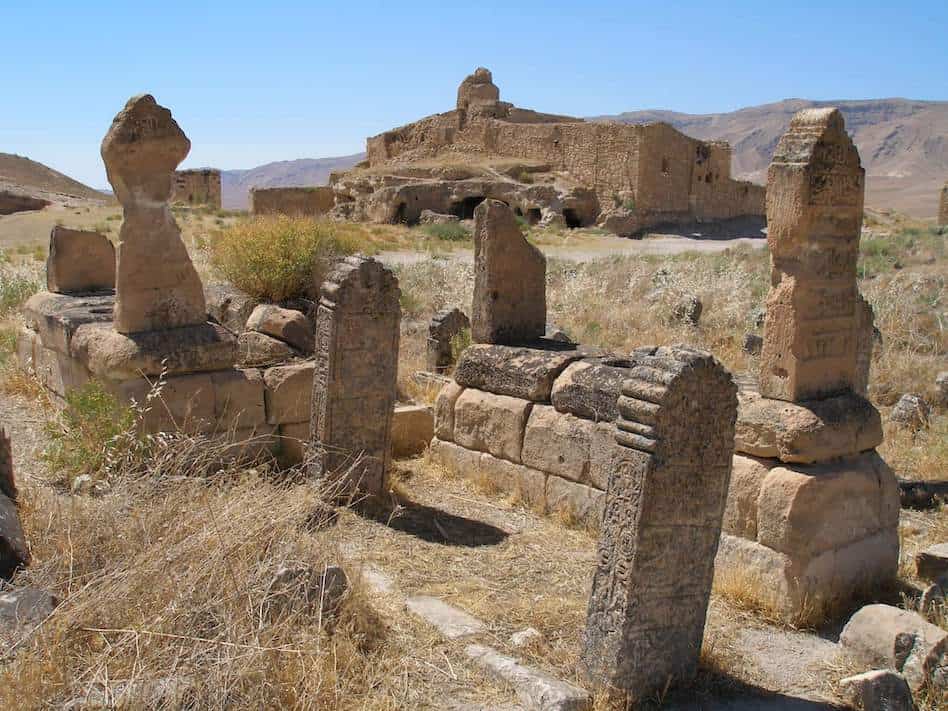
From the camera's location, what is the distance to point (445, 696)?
409 centimetres

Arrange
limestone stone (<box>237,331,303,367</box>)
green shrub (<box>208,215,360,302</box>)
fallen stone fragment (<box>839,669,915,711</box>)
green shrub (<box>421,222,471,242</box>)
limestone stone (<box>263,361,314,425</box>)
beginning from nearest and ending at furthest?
fallen stone fragment (<box>839,669,915,711</box>)
limestone stone (<box>263,361,314,425</box>)
limestone stone (<box>237,331,303,367</box>)
green shrub (<box>208,215,360,302</box>)
green shrub (<box>421,222,471,242</box>)

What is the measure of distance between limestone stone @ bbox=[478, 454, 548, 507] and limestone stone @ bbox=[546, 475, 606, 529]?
85 millimetres

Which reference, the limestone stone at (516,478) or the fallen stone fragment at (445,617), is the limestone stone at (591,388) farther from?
the fallen stone fragment at (445,617)

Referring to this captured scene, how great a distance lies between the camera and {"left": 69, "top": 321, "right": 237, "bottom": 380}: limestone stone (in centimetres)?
663

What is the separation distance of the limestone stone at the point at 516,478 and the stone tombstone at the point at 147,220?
2.50 meters

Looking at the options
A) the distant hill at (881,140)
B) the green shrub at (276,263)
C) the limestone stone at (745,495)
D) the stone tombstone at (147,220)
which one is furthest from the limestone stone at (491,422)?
the distant hill at (881,140)

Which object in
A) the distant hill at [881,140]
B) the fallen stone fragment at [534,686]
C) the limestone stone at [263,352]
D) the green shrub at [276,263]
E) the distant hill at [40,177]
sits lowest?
the fallen stone fragment at [534,686]

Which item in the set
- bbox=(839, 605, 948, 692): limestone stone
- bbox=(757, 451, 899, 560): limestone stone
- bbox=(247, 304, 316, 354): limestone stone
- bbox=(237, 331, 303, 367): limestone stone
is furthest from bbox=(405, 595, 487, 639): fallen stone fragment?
bbox=(247, 304, 316, 354): limestone stone

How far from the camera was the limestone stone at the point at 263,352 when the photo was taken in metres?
8.43

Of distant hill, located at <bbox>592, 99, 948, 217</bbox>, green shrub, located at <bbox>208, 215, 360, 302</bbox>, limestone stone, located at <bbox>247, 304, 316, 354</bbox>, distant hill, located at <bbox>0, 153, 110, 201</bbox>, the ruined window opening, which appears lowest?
limestone stone, located at <bbox>247, 304, 316, 354</bbox>

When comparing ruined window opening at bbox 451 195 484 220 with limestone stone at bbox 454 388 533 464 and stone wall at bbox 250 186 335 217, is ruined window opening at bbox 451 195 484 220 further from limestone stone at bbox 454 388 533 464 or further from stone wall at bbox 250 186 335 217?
limestone stone at bbox 454 388 533 464

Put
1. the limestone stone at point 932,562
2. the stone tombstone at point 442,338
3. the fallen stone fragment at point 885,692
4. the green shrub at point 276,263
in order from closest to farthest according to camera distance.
Answer: the fallen stone fragment at point 885,692 → the limestone stone at point 932,562 → the stone tombstone at point 442,338 → the green shrub at point 276,263

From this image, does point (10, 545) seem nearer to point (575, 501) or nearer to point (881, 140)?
point (575, 501)

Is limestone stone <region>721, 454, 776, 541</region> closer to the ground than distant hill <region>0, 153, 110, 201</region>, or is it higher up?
closer to the ground
